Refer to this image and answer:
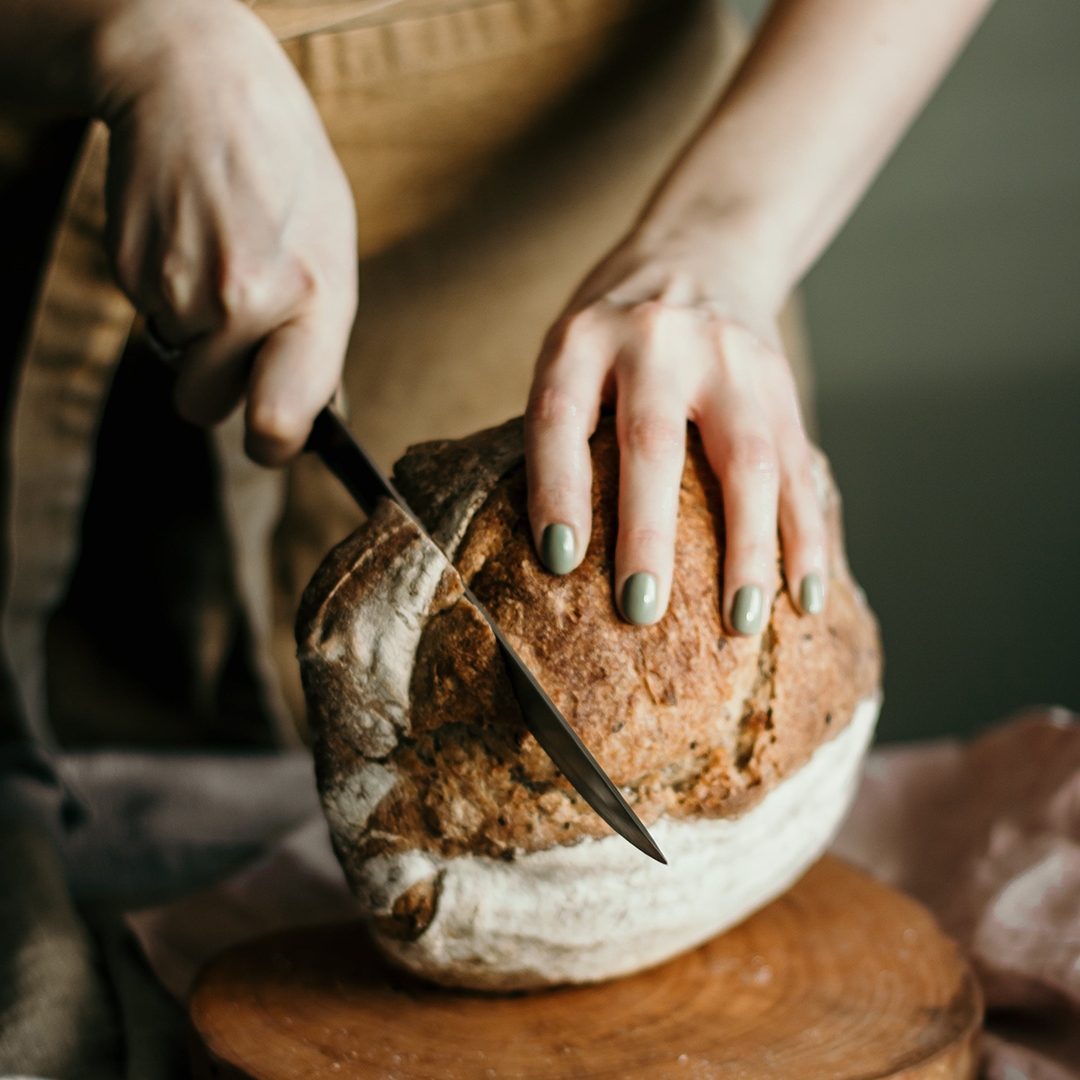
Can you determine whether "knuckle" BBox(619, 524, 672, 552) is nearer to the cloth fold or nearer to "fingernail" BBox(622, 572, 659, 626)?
"fingernail" BBox(622, 572, 659, 626)

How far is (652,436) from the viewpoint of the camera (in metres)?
0.84

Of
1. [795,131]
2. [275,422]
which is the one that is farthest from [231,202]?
[795,131]

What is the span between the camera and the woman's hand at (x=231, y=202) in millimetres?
874

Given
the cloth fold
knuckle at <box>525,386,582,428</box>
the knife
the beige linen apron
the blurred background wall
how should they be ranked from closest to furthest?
the knife
knuckle at <box>525,386,582,428</box>
the cloth fold
the beige linen apron
the blurred background wall

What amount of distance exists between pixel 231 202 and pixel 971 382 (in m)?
2.02

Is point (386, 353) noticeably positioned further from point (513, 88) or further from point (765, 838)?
point (765, 838)

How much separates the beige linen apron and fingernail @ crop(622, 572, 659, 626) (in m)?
0.74

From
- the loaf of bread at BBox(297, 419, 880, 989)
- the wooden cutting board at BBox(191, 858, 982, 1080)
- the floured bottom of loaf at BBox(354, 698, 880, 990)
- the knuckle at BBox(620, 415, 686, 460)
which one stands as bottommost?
the wooden cutting board at BBox(191, 858, 982, 1080)

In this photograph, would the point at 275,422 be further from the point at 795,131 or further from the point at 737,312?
the point at 795,131

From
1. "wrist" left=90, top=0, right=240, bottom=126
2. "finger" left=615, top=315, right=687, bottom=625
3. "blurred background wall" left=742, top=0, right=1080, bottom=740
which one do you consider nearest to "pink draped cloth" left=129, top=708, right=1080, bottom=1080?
"finger" left=615, top=315, right=687, bottom=625

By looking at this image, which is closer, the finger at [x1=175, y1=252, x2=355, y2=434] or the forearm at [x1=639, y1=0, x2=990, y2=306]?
the finger at [x1=175, y1=252, x2=355, y2=434]

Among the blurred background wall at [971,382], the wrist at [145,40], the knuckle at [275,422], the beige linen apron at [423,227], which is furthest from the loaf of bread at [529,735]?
the blurred background wall at [971,382]

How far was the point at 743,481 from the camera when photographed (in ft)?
2.82

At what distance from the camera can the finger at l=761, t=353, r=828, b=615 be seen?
88cm
